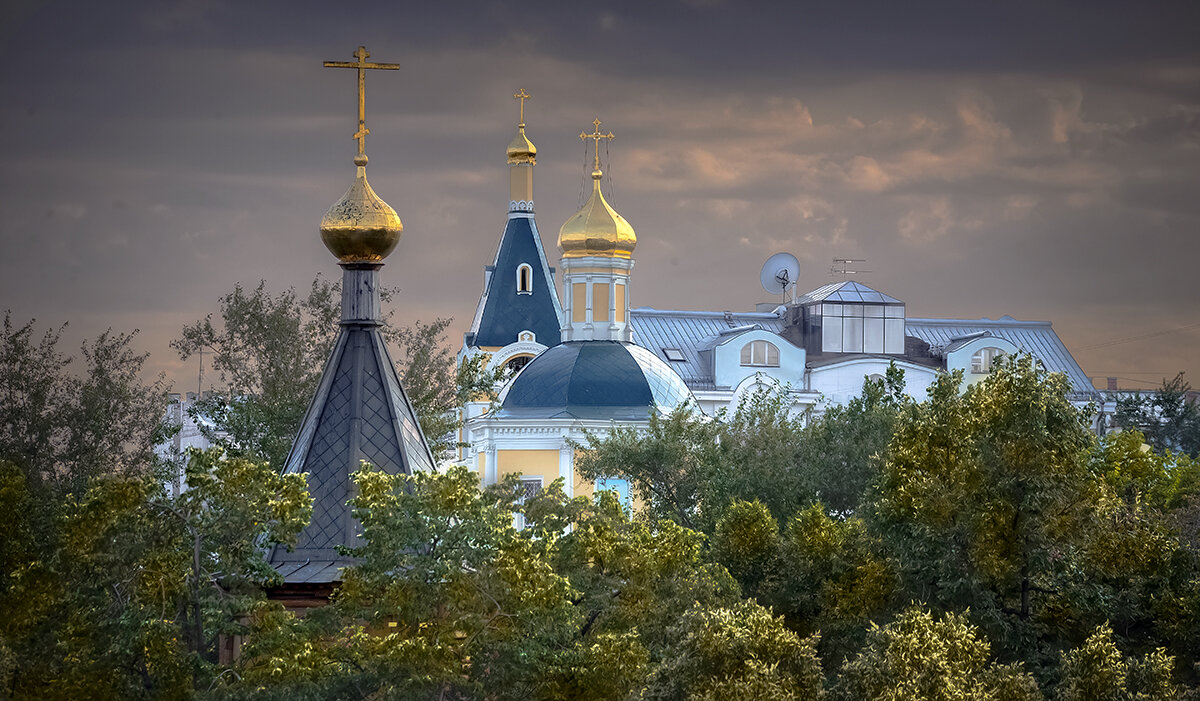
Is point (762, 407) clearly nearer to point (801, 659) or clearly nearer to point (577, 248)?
point (577, 248)

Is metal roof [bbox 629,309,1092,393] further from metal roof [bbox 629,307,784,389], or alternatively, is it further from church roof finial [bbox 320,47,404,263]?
church roof finial [bbox 320,47,404,263]

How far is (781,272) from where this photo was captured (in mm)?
68188

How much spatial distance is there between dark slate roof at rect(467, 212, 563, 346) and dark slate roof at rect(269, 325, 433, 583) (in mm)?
Answer: 39685

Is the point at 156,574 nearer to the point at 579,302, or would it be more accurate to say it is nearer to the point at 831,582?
the point at 831,582

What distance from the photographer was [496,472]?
4512 cm

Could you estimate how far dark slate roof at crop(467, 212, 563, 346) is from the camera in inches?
2371

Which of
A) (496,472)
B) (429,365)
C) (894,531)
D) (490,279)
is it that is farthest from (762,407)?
(490,279)

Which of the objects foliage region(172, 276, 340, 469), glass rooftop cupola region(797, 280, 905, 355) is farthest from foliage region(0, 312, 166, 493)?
glass rooftop cupola region(797, 280, 905, 355)

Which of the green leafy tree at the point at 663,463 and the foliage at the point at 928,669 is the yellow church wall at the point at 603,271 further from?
the foliage at the point at 928,669

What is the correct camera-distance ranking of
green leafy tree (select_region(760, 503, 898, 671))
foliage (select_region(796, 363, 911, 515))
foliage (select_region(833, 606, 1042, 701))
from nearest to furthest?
1. foliage (select_region(833, 606, 1042, 701))
2. green leafy tree (select_region(760, 503, 898, 671))
3. foliage (select_region(796, 363, 911, 515))

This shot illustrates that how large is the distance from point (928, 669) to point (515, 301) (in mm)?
45374

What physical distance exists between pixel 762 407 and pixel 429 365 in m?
5.94

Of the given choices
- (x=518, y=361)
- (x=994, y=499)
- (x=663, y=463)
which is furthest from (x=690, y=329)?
(x=994, y=499)

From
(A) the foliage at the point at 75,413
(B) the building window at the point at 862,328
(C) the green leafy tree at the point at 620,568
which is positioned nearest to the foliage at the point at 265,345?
(A) the foliage at the point at 75,413
